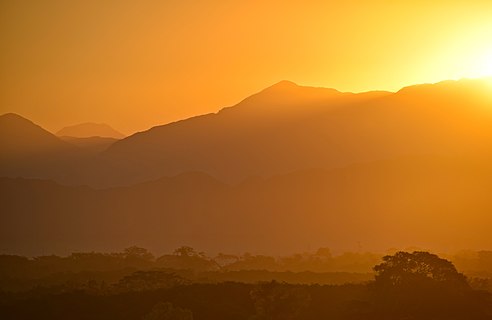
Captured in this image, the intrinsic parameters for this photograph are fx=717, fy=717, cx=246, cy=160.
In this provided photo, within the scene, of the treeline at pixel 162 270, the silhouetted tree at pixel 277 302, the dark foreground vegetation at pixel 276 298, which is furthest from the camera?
the treeline at pixel 162 270

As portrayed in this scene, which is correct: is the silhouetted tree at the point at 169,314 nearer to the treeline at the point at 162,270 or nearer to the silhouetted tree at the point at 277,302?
the silhouetted tree at the point at 277,302

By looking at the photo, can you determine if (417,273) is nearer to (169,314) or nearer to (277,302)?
(277,302)

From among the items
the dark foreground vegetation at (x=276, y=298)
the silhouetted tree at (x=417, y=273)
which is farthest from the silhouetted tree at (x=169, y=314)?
the silhouetted tree at (x=417, y=273)

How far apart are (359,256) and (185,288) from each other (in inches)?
3088

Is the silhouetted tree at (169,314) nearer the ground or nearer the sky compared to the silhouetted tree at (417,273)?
nearer the ground

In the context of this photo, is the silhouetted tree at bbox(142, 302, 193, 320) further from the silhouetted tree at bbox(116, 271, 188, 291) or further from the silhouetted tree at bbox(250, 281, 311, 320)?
the silhouetted tree at bbox(116, 271, 188, 291)

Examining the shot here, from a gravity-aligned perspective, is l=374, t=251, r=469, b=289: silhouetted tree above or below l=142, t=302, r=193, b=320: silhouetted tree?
above

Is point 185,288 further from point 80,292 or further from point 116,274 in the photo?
point 116,274

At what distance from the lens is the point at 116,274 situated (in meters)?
118

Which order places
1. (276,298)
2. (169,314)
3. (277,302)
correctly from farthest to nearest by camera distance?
1. (276,298)
2. (277,302)
3. (169,314)

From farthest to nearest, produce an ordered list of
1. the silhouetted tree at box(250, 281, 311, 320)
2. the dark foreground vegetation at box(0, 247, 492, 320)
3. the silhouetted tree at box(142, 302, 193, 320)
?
the dark foreground vegetation at box(0, 247, 492, 320), the silhouetted tree at box(250, 281, 311, 320), the silhouetted tree at box(142, 302, 193, 320)

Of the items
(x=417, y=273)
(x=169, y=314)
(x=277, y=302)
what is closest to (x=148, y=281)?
(x=277, y=302)

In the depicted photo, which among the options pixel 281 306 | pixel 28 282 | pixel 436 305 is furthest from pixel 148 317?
pixel 28 282

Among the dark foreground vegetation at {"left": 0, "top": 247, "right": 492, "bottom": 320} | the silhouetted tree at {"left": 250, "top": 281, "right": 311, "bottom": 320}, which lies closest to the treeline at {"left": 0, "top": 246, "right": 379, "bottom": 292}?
the dark foreground vegetation at {"left": 0, "top": 247, "right": 492, "bottom": 320}
